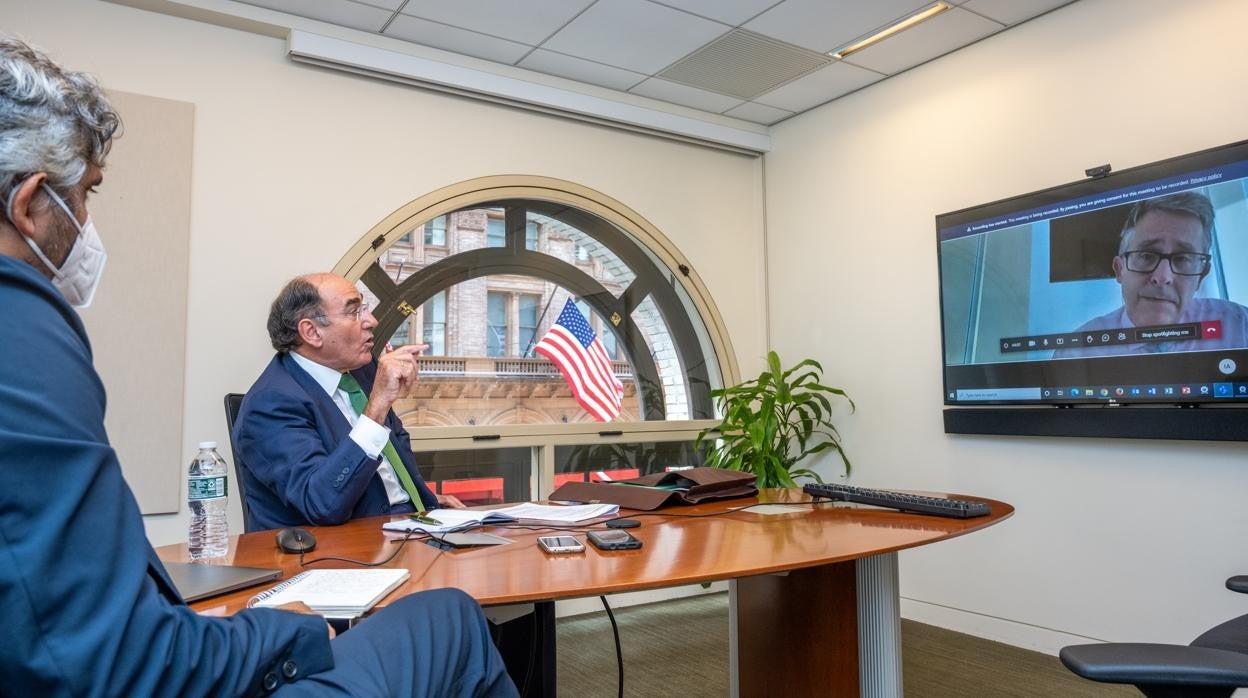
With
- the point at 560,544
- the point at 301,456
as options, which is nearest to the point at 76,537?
the point at 560,544

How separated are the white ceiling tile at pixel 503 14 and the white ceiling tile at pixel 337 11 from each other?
147mm

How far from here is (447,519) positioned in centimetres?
180

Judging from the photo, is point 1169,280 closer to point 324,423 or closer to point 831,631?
point 831,631

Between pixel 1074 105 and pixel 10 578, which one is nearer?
pixel 10 578

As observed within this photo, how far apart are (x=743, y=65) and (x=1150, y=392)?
2.30m

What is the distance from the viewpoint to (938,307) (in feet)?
12.2

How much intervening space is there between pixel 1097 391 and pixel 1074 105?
1204 millimetres

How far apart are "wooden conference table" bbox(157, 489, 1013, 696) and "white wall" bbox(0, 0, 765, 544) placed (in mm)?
1635

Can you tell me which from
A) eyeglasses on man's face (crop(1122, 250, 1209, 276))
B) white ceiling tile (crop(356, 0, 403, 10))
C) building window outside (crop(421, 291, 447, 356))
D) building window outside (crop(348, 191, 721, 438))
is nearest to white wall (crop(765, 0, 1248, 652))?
eyeglasses on man's face (crop(1122, 250, 1209, 276))

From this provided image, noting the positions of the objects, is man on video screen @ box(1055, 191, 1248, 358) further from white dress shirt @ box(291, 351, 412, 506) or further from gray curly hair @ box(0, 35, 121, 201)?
gray curly hair @ box(0, 35, 121, 201)

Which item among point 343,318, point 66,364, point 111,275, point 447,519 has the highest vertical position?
point 111,275

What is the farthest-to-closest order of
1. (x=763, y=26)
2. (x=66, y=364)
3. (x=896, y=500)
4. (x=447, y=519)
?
(x=763, y=26), (x=896, y=500), (x=447, y=519), (x=66, y=364)

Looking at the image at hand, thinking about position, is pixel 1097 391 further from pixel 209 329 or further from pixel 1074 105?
pixel 209 329

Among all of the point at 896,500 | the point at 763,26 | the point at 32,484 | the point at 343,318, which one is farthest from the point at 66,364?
the point at 763,26
